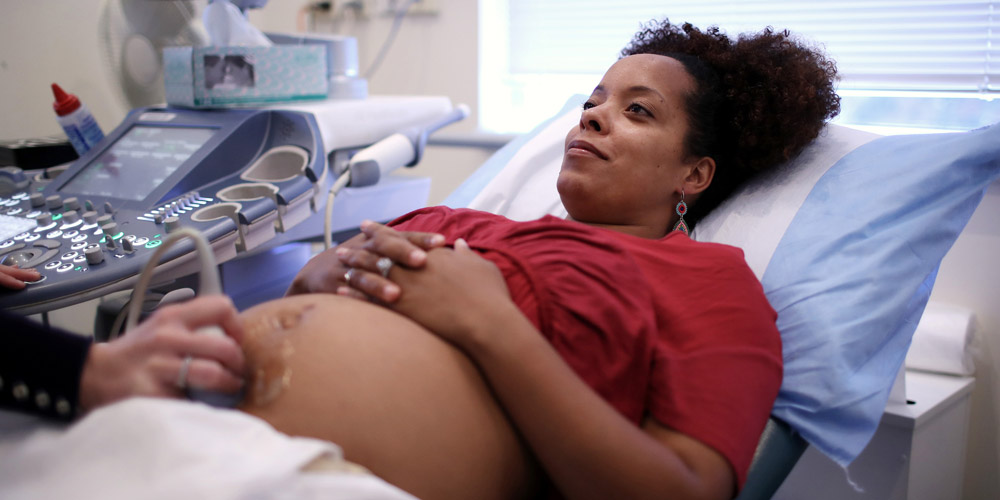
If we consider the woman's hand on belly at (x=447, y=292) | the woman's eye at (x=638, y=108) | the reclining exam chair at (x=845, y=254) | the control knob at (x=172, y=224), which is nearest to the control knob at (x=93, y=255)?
the control knob at (x=172, y=224)

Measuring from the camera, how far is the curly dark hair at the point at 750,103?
111 centimetres

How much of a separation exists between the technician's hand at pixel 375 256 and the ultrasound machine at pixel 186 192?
29 cm

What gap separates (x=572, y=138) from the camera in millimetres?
1085

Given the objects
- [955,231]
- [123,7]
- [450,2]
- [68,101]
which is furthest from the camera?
[450,2]

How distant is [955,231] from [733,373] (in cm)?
56

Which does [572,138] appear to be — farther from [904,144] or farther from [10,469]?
[10,469]

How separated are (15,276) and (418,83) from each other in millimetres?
1512

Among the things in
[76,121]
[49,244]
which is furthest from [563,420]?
[76,121]

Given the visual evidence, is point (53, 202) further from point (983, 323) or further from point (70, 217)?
point (983, 323)

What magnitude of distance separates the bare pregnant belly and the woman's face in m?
0.39

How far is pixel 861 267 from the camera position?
959 millimetres

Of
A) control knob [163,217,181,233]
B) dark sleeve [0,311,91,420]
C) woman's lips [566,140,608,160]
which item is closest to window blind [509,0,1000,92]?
woman's lips [566,140,608,160]

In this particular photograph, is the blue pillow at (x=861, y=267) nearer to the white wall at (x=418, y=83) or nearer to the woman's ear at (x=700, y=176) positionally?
the woman's ear at (x=700, y=176)

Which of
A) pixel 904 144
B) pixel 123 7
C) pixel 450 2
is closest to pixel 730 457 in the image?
pixel 904 144
